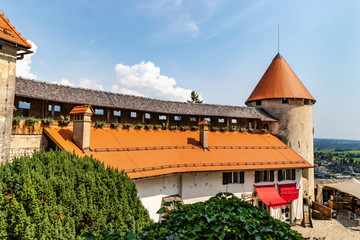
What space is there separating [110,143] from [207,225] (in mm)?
13788

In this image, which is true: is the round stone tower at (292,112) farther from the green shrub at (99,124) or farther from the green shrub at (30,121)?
the green shrub at (30,121)

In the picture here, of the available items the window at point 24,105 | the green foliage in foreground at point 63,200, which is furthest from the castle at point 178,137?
the green foliage in foreground at point 63,200

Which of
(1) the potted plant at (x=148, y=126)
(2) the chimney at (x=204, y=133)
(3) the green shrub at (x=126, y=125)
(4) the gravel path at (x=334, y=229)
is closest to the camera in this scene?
(4) the gravel path at (x=334, y=229)

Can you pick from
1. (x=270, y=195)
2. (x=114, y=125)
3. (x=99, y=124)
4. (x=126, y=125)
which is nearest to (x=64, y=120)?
(x=99, y=124)

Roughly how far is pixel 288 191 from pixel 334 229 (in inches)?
172

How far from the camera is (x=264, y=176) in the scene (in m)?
19.7

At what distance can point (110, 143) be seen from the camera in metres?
16.4

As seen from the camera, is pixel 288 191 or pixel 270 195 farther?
pixel 288 191

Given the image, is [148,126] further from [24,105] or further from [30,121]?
[24,105]

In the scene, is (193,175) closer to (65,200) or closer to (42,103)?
(65,200)

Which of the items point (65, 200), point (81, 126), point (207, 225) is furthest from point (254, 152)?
point (207, 225)

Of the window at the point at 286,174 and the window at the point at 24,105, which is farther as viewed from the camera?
the window at the point at 286,174

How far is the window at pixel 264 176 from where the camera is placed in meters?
19.3

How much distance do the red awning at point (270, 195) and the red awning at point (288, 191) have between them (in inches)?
27.8
